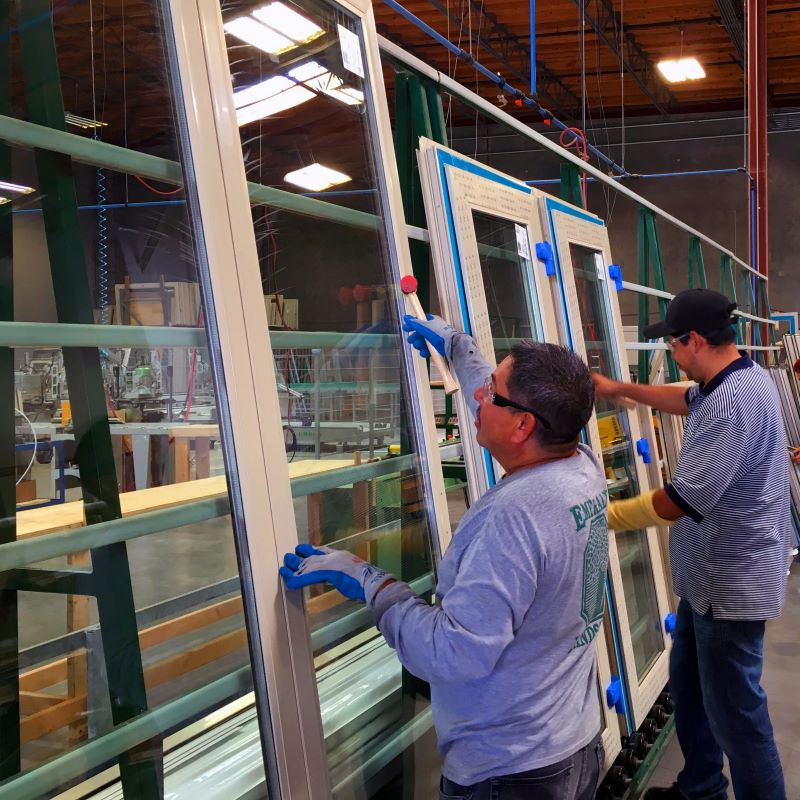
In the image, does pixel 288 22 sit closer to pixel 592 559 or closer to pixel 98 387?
pixel 98 387

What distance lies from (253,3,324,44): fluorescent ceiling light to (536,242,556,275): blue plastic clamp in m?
1.14

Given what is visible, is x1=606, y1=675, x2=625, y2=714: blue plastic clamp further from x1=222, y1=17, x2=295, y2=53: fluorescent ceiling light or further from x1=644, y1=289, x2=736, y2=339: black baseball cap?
x1=222, y1=17, x2=295, y2=53: fluorescent ceiling light

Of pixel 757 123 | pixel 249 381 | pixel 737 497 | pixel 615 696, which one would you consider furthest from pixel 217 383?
pixel 757 123

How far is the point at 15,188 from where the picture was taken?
1.49m

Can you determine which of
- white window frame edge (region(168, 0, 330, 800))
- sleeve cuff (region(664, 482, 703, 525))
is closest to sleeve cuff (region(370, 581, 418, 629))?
white window frame edge (region(168, 0, 330, 800))

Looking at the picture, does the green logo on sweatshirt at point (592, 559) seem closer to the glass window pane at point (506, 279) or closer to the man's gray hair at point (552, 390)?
the man's gray hair at point (552, 390)

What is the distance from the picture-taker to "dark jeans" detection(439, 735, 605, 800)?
4.87ft

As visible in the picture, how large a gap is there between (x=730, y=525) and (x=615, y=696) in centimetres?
74

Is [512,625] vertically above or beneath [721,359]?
beneath

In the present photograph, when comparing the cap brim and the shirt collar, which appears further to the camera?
the cap brim

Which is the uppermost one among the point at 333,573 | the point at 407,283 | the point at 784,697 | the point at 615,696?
the point at 407,283

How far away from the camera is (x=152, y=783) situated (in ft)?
5.11

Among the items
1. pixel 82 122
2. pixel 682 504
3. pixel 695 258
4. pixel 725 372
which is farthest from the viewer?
pixel 695 258

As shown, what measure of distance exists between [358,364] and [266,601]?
0.77 meters
